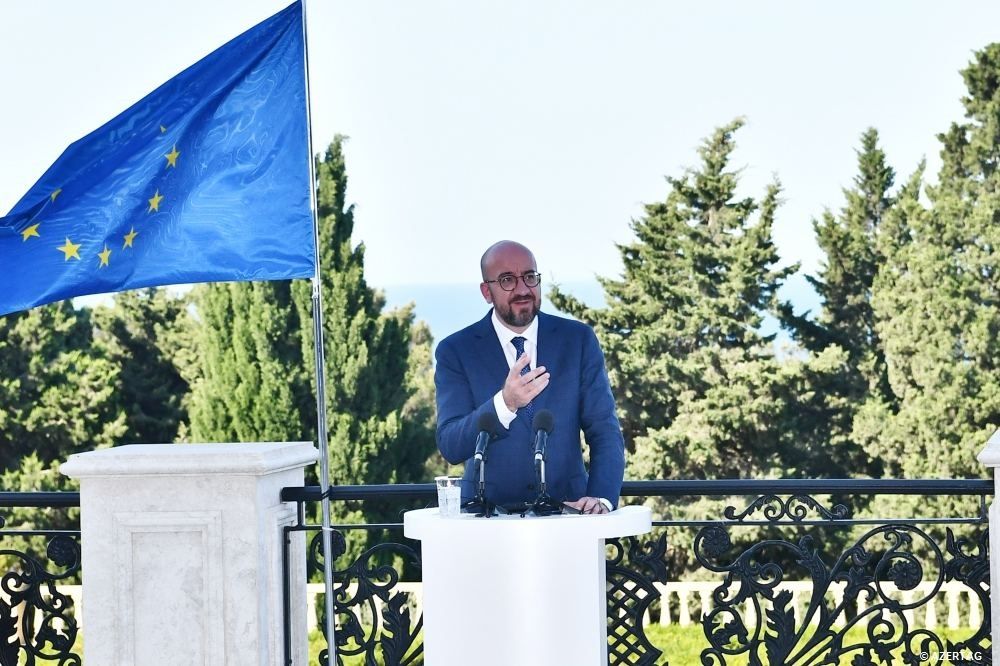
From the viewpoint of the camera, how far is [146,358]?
2283cm

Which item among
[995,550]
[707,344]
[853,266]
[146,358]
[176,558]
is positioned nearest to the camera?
[995,550]

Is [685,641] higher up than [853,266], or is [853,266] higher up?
[853,266]

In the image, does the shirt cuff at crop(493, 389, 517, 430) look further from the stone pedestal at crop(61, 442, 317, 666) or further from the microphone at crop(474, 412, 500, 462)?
the stone pedestal at crop(61, 442, 317, 666)

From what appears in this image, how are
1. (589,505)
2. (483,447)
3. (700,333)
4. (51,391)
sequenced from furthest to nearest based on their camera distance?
(51,391), (700,333), (589,505), (483,447)

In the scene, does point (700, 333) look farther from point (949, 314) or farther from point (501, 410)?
point (501, 410)

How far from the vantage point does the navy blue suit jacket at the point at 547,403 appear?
3.38 m

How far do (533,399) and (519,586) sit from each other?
0.56m

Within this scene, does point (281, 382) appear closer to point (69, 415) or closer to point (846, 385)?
point (69, 415)

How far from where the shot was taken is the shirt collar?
3426 mm

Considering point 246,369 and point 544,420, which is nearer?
point 544,420

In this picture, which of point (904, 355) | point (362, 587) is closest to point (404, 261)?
point (904, 355)

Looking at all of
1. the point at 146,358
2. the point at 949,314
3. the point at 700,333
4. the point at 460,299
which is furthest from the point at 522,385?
the point at 460,299

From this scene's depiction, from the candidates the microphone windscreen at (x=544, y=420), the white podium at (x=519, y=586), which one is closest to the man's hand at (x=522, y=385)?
the microphone windscreen at (x=544, y=420)

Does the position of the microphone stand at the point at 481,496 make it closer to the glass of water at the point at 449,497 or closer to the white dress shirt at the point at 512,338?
the glass of water at the point at 449,497
